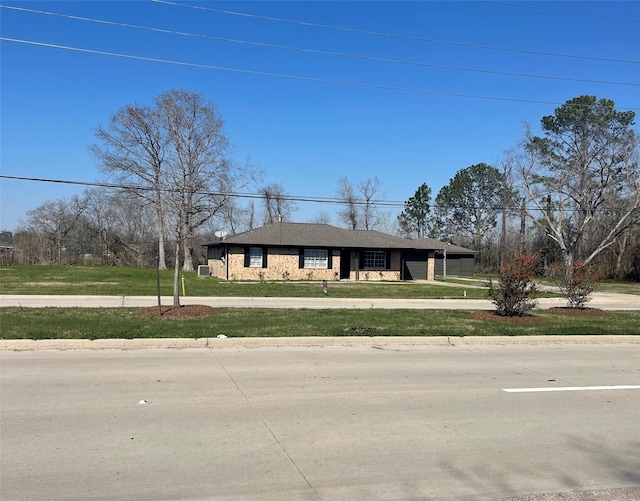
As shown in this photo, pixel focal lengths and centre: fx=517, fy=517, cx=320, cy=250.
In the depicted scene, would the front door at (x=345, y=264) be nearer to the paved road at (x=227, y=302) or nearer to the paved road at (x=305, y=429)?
the paved road at (x=227, y=302)

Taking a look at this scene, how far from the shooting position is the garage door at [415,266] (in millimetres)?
42906

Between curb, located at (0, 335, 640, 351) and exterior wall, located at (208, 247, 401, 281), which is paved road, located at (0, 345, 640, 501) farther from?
exterior wall, located at (208, 247, 401, 281)

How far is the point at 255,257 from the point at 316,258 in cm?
469

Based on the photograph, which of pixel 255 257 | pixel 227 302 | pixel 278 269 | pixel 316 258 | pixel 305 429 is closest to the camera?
pixel 305 429

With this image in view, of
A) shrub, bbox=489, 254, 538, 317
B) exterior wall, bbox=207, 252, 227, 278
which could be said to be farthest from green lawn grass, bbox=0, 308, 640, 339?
exterior wall, bbox=207, 252, 227, 278

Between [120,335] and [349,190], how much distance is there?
208ft

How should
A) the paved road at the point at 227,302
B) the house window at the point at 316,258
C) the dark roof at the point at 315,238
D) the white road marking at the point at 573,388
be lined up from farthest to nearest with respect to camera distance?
the house window at the point at 316,258, the dark roof at the point at 315,238, the paved road at the point at 227,302, the white road marking at the point at 573,388

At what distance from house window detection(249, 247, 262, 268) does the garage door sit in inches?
490

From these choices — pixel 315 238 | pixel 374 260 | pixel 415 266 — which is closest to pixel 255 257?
pixel 315 238

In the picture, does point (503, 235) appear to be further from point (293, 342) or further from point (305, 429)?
point (305, 429)

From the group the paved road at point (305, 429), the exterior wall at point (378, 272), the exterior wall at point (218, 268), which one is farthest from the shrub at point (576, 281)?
the exterior wall at point (218, 268)

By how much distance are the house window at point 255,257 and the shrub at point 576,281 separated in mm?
23188

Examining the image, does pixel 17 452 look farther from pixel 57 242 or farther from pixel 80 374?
pixel 57 242

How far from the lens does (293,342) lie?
10828 millimetres
